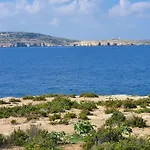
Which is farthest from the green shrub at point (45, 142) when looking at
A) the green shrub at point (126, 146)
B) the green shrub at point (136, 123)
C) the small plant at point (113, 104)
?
the small plant at point (113, 104)

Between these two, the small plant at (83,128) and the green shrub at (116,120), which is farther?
the green shrub at (116,120)

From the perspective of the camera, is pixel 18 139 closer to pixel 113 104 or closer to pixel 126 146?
pixel 126 146

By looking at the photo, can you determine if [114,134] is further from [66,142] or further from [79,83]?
[79,83]

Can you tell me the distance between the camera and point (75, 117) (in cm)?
2397

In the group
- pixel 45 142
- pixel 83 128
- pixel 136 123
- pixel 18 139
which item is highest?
pixel 45 142

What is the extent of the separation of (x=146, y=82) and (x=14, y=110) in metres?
50.5

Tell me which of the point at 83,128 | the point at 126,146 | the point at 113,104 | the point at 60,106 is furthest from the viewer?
the point at 113,104

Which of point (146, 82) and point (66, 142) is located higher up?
point (66, 142)

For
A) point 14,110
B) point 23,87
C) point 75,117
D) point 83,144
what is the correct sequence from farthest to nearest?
point 23,87 → point 14,110 → point 75,117 → point 83,144

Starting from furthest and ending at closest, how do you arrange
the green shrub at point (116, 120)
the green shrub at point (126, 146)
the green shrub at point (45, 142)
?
the green shrub at point (116, 120) → the green shrub at point (45, 142) → the green shrub at point (126, 146)

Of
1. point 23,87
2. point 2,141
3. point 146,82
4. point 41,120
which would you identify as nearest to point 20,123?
point 41,120

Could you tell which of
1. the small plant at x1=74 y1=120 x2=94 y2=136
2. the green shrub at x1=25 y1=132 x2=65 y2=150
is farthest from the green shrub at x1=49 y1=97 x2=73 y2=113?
the green shrub at x1=25 y1=132 x2=65 y2=150

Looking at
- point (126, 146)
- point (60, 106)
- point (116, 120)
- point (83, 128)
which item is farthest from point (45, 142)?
point (60, 106)

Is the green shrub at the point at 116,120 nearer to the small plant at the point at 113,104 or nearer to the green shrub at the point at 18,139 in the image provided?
the green shrub at the point at 18,139
